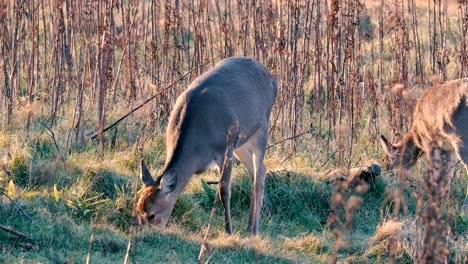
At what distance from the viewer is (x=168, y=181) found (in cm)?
712

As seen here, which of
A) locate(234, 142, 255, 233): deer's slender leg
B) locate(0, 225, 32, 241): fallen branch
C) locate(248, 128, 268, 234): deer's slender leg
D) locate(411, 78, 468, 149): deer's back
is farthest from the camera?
locate(411, 78, 468, 149): deer's back

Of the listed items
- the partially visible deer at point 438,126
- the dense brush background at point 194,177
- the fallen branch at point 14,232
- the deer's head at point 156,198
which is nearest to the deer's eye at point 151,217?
the deer's head at point 156,198

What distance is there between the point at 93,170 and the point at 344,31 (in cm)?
365

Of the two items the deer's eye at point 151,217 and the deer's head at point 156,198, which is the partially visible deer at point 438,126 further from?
the deer's eye at point 151,217

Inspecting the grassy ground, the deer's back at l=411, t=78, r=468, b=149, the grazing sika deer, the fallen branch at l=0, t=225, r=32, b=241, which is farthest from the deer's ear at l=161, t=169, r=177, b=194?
the deer's back at l=411, t=78, r=468, b=149

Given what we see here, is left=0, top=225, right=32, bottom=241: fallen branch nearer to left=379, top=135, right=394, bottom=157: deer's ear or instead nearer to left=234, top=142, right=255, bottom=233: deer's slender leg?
left=234, top=142, right=255, bottom=233: deer's slender leg

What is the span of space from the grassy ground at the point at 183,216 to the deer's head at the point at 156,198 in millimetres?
109

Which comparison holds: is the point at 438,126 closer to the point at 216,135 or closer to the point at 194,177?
the point at 194,177

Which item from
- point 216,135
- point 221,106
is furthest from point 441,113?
point 216,135

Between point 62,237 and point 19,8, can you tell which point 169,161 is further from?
point 19,8

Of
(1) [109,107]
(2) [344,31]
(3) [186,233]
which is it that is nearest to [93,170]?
(3) [186,233]

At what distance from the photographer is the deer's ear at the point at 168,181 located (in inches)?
280

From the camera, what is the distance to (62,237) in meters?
6.82

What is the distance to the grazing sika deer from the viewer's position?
7172 mm
